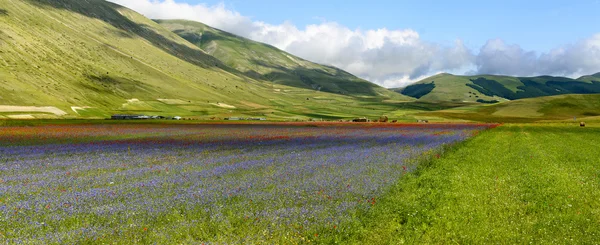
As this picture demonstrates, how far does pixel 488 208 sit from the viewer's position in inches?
556

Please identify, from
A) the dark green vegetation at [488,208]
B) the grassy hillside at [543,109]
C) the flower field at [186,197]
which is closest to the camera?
the dark green vegetation at [488,208]

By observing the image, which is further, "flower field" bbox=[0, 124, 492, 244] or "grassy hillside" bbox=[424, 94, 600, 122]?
"grassy hillside" bbox=[424, 94, 600, 122]

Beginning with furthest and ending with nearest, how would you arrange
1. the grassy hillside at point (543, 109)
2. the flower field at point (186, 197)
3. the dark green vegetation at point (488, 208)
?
the grassy hillside at point (543, 109) → the flower field at point (186, 197) → the dark green vegetation at point (488, 208)

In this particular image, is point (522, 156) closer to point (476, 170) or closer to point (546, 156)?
point (546, 156)

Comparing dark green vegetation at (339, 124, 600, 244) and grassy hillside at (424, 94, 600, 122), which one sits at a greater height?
grassy hillside at (424, 94, 600, 122)

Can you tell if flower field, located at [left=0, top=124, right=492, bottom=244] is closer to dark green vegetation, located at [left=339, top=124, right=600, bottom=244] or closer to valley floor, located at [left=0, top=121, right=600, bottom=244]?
valley floor, located at [left=0, top=121, right=600, bottom=244]

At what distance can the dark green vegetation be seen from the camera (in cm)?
1141

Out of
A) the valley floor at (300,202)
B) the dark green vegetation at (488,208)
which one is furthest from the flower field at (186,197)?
the dark green vegetation at (488,208)

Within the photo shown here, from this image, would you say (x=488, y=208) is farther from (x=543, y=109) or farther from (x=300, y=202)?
(x=543, y=109)

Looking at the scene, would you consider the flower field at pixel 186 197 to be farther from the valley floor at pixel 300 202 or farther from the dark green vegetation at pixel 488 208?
the dark green vegetation at pixel 488 208

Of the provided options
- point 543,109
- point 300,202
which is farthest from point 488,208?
point 543,109

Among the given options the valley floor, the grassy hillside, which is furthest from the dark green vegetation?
the grassy hillside

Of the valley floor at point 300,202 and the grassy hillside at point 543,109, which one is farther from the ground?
the grassy hillside at point 543,109

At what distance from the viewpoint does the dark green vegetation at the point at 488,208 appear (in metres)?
11.4
